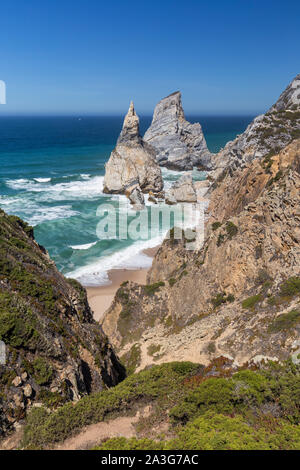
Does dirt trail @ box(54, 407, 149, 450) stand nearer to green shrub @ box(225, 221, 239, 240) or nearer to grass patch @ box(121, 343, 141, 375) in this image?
grass patch @ box(121, 343, 141, 375)

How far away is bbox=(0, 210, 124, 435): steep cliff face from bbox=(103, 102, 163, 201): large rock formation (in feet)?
147

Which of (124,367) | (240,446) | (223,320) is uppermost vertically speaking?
(240,446)

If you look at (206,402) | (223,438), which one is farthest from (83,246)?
(223,438)

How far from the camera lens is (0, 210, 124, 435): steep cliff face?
8352 mm

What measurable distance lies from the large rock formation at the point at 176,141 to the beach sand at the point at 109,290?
5099cm

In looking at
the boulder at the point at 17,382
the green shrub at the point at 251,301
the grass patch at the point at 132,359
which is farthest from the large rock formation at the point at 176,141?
the boulder at the point at 17,382

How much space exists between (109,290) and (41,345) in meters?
19.2

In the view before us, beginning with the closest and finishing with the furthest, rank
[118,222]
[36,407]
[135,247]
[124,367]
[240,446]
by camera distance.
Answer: [240,446]
[36,407]
[124,367]
[135,247]
[118,222]

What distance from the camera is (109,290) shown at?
94.0 feet

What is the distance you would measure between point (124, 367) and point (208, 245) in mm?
8525

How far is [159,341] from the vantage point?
56.5 ft

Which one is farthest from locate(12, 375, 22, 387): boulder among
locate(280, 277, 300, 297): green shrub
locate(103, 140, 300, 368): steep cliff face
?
locate(280, 277, 300, 297): green shrub

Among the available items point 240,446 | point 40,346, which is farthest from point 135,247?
point 240,446

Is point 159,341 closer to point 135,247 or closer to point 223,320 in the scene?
point 223,320
